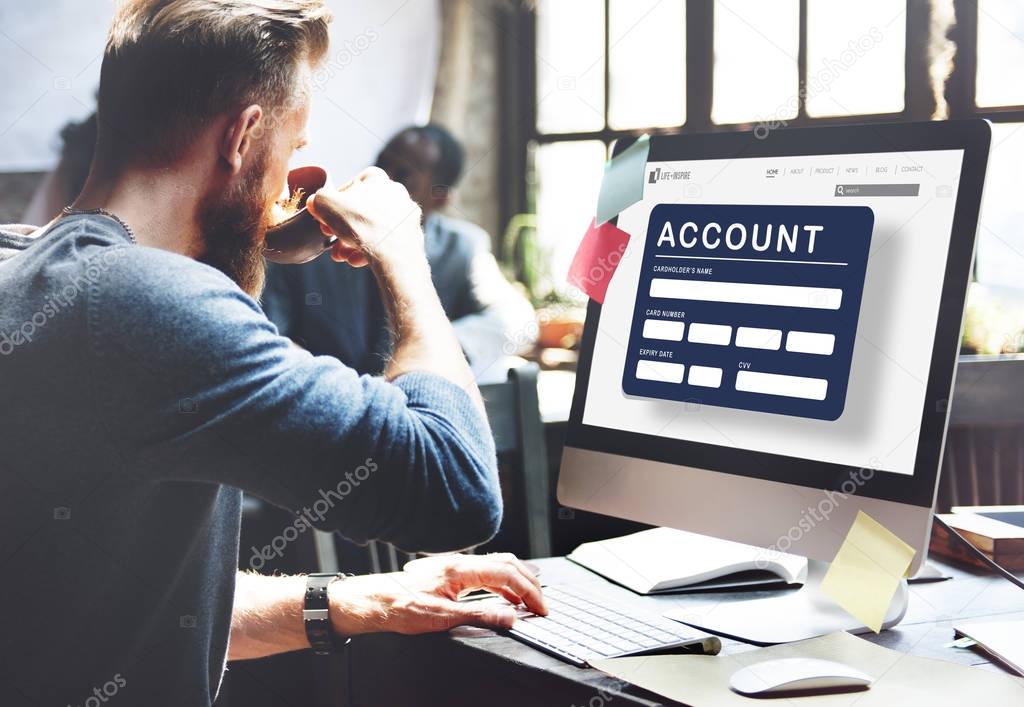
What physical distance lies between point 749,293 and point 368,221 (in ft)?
1.29

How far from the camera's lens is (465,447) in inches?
35.9

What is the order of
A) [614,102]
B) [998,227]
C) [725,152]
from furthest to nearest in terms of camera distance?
1. [614,102]
2. [998,227]
3. [725,152]

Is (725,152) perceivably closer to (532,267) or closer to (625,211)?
(625,211)

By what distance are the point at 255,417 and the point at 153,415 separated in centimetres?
8

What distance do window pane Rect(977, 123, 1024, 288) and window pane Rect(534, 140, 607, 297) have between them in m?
1.99

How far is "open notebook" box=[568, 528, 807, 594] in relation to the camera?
1048mm

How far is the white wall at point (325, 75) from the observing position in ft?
10.8

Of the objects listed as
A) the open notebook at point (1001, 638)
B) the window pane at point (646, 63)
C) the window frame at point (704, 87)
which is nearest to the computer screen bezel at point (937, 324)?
the open notebook at point (1001, 638)

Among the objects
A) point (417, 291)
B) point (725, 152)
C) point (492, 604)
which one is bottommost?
point (492, 604)

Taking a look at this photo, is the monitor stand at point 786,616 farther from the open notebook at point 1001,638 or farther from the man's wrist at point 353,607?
the man's wrist at point 353,607

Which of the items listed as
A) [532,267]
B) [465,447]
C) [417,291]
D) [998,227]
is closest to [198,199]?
[417,291]

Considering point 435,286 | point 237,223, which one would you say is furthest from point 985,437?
point 435,286

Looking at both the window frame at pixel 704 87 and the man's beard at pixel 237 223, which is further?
the window frame at pixel 704 87

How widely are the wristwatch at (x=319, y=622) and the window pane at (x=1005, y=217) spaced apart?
284cm
